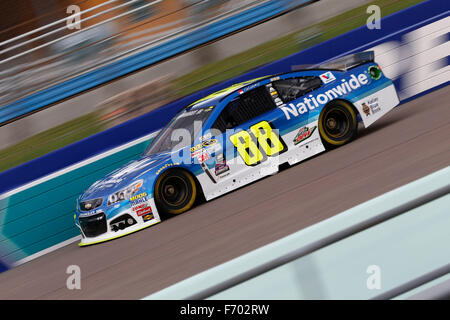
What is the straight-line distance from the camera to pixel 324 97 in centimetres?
850

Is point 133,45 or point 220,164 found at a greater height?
point 133,45

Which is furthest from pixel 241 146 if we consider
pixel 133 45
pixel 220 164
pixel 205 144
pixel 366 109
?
pixel 133 45

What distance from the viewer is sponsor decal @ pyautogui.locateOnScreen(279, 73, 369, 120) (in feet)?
27.3

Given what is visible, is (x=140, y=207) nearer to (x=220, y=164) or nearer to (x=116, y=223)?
(x=116, y=223)

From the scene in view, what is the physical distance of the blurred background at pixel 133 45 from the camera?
1146 centimetres

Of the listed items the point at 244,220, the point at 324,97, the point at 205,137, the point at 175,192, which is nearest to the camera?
the point at 244,220

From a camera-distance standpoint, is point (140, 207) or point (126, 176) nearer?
point (140, 207)

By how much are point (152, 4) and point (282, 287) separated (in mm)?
10381

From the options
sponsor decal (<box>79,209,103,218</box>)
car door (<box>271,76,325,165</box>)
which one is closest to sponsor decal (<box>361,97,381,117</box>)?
car door (<box>271,76,325,165</box>)

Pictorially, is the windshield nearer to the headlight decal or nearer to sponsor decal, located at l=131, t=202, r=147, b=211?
the headlight decal

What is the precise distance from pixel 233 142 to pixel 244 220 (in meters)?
1.83

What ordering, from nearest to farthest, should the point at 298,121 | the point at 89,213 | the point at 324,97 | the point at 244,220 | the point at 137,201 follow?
the point at 244,220 → the point at 137,201 → the point at 89,213 → the point at 298,121 → the point at 324,97

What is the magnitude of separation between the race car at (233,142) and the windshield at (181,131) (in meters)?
0.02
